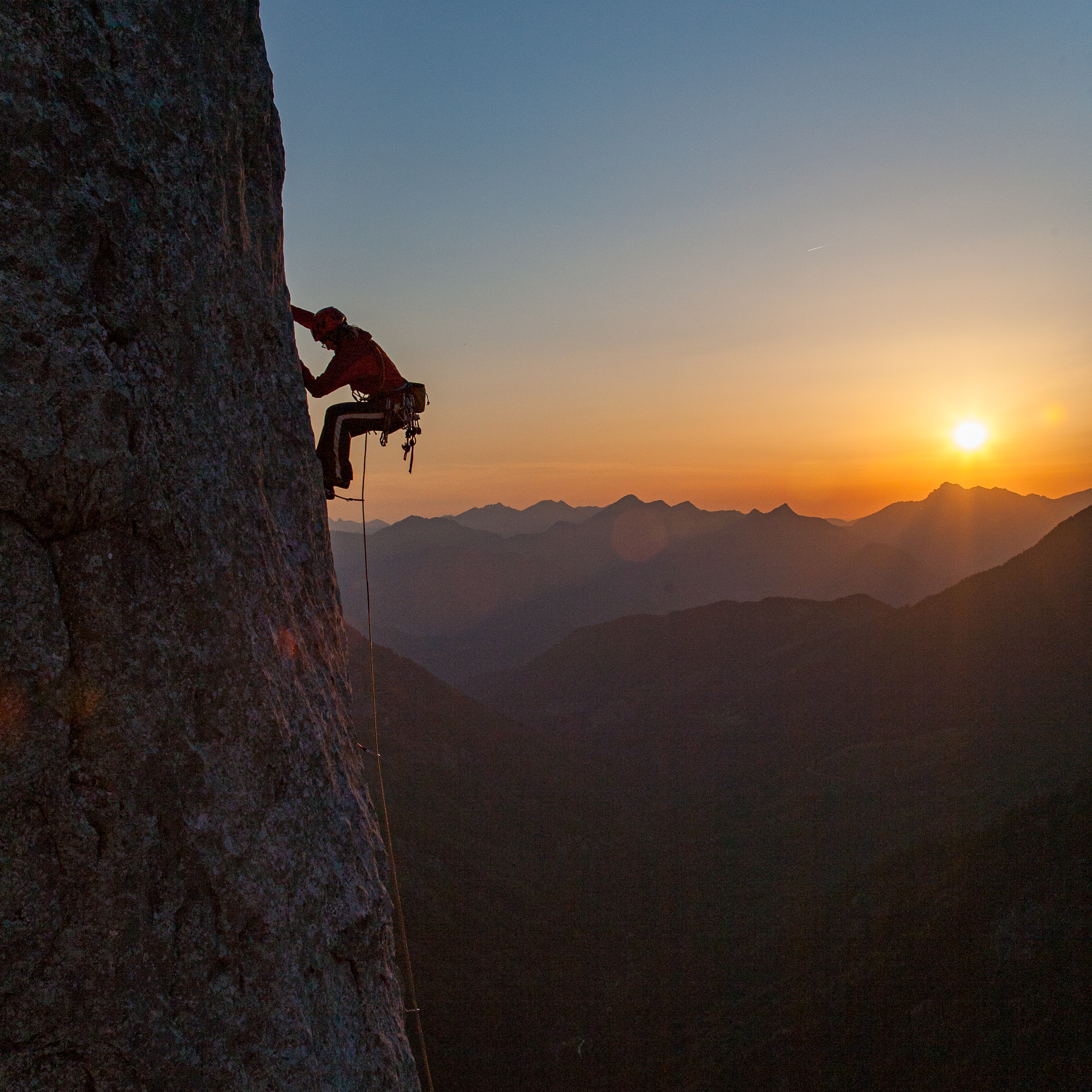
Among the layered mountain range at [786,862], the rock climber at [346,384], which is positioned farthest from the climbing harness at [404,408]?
the layered mountain range at [786,862]

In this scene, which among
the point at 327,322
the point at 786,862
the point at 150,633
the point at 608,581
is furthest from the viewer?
the point at 608,581

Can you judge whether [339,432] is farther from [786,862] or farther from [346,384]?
[786,862]

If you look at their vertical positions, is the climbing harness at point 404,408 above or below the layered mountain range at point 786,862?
above

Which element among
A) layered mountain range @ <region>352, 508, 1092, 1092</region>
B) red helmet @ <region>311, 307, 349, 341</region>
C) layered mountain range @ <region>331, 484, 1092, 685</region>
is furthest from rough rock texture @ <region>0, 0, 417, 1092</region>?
layered mountain range @ <region>331, 484, 1092, 685</region>

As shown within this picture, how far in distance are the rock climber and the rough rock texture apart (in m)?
2.03

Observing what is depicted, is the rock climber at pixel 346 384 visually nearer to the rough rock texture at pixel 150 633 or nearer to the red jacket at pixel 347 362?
the red jacket at pixel 347 362

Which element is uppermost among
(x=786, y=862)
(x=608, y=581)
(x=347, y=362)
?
(x=347, y=362)

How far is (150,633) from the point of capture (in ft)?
18.4

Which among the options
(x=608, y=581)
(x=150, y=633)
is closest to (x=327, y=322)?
(x=150, y=633)

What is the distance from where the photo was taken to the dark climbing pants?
9.74 meters

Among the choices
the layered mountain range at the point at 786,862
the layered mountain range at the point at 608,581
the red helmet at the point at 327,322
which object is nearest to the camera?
the red helmet at the point at 327,322

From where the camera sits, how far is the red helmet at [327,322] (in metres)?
9.35

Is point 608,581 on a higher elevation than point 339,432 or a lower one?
lower

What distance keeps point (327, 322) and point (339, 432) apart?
1.43 meters
